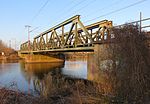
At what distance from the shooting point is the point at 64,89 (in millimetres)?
16094

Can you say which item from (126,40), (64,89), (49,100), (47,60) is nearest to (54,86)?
(64,89)

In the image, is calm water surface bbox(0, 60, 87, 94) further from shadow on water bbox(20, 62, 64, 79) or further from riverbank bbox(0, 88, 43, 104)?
riverbank bbox(0, 88, 43, 104)

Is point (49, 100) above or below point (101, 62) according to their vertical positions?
below

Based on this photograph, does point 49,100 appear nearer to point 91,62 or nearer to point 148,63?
point 148,63

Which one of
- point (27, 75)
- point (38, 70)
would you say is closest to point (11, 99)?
point (27, 75)

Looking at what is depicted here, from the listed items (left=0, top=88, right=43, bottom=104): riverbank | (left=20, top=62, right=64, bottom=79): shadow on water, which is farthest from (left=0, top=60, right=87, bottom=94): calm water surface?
(left=0, top=88, right=43, bottom=104): riverbank

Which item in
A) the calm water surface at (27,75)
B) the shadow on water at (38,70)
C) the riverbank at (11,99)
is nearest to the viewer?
the riverbank at (11,99)

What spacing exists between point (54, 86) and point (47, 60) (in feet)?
179

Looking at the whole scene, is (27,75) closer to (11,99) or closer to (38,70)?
(38,70)

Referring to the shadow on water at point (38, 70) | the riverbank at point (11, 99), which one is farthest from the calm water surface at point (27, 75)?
the riverbank at point (11, 99)

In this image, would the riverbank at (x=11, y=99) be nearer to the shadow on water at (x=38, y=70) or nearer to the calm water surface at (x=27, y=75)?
the calm water surface at (x=27, y=75)

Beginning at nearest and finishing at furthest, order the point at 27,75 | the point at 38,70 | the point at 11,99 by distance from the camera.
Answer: the point at 11,99 < the point at 27,75 < the point at 38,70

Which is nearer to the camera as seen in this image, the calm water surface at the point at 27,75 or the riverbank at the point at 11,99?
the riverbank at the point at 11,99

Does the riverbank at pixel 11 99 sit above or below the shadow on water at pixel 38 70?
above
